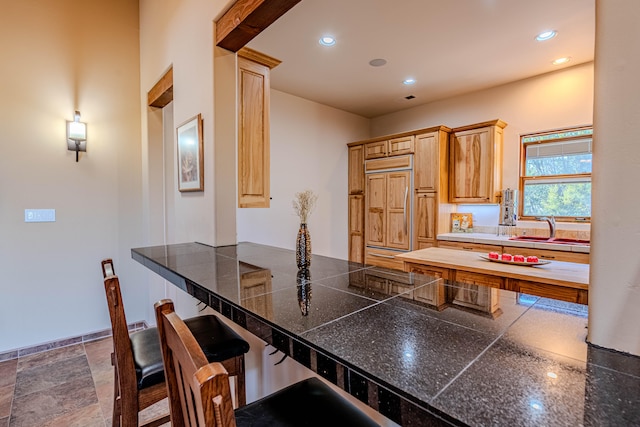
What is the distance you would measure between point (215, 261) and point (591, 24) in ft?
Result: 11.9

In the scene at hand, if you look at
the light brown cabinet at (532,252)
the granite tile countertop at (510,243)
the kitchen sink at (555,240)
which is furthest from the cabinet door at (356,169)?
the kitchen sink at (555,240)

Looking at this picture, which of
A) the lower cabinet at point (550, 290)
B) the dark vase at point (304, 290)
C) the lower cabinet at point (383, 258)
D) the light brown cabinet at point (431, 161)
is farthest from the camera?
the lower cabinet at point (383, 258)

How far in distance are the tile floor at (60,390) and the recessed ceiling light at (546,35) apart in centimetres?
440

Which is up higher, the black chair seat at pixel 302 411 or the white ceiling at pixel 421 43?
the white ceiling at pixel 421 43

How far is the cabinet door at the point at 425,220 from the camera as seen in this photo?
164 inches

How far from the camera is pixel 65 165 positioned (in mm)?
Answer: 3002

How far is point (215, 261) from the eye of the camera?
1733 mm

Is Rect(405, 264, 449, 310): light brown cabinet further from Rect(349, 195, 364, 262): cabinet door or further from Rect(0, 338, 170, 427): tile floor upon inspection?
Rect(349, 195, 364, 262): cabinet door

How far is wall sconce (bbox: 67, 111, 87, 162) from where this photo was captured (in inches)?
116

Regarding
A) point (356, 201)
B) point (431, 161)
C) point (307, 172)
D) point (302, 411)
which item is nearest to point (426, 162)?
point (431, 161)

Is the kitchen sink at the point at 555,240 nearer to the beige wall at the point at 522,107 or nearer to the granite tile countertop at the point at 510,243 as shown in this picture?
the granite tile countertop at the point at 510,243

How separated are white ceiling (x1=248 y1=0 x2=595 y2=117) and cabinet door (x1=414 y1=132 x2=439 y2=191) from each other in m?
0.69

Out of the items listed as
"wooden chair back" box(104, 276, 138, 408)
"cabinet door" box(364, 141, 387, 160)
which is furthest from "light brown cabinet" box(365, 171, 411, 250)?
"wooden chair back" box(104, 276, 138, 408)

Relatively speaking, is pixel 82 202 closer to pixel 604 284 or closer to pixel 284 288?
pixel 284 288
